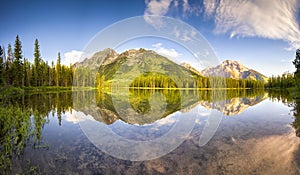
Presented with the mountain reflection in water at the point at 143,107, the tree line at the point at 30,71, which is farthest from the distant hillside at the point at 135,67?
the tree line at the point at 30,71

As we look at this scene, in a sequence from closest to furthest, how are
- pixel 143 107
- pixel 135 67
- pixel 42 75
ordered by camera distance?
1. pixel 135 67
2. pixel 143 107
3. pixel 42 75

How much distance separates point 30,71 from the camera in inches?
2124

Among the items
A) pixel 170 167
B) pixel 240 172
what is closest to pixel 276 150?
pixel 240 172

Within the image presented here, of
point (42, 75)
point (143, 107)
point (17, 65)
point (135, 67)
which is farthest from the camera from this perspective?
point (42, 75)

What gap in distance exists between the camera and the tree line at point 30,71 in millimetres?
44312

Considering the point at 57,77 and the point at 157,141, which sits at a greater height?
the point at 57,77

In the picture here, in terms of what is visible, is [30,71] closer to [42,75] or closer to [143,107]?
[42,75]

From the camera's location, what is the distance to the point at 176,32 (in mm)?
6277

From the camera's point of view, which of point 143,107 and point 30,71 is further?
point 30,71

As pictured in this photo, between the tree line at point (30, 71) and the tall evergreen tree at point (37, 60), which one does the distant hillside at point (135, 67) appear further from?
the tall evergreen tree at point (37, 60)

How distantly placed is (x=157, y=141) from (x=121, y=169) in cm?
274

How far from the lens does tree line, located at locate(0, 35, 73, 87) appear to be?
44.3 meters

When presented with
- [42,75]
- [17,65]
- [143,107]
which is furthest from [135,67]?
[42,75]

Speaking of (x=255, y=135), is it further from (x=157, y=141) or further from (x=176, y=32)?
(x=176, y=32)
